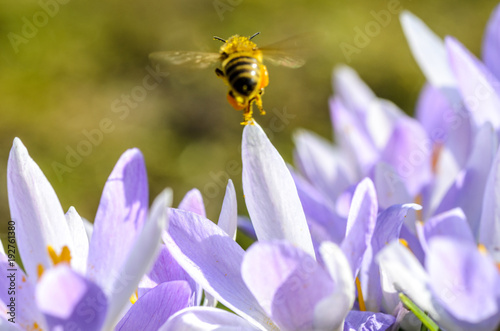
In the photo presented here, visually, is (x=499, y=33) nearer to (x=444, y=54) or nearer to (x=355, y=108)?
(x=444, y=54)

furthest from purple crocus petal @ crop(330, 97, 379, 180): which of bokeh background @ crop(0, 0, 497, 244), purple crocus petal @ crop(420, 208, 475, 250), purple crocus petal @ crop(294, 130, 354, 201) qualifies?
bokeh background @ crop(0, 0, 497, 244)

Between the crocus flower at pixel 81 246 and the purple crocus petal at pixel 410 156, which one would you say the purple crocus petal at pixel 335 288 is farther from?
the purple crocus petal at pixel 410 156

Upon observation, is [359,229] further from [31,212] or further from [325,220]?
[31,212]

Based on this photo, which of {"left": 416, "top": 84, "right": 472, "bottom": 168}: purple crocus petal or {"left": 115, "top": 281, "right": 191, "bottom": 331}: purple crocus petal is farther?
{"left": 416, "top": 84, "right": 472, "bottom": 168}: purple crocus petal

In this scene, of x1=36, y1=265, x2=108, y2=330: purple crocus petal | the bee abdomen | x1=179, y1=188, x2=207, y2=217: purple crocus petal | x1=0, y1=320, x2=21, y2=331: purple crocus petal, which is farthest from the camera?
the bee abdomen

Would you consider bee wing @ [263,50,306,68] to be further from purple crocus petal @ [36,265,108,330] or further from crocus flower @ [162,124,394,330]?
purple crocus petal @ [36,265,108,330]

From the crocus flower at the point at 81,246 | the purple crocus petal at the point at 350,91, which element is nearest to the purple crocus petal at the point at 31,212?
the crocus flower at the point at 81,246

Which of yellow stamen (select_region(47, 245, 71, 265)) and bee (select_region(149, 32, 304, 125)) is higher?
bee (select_region(149, 32, 304, 125))
